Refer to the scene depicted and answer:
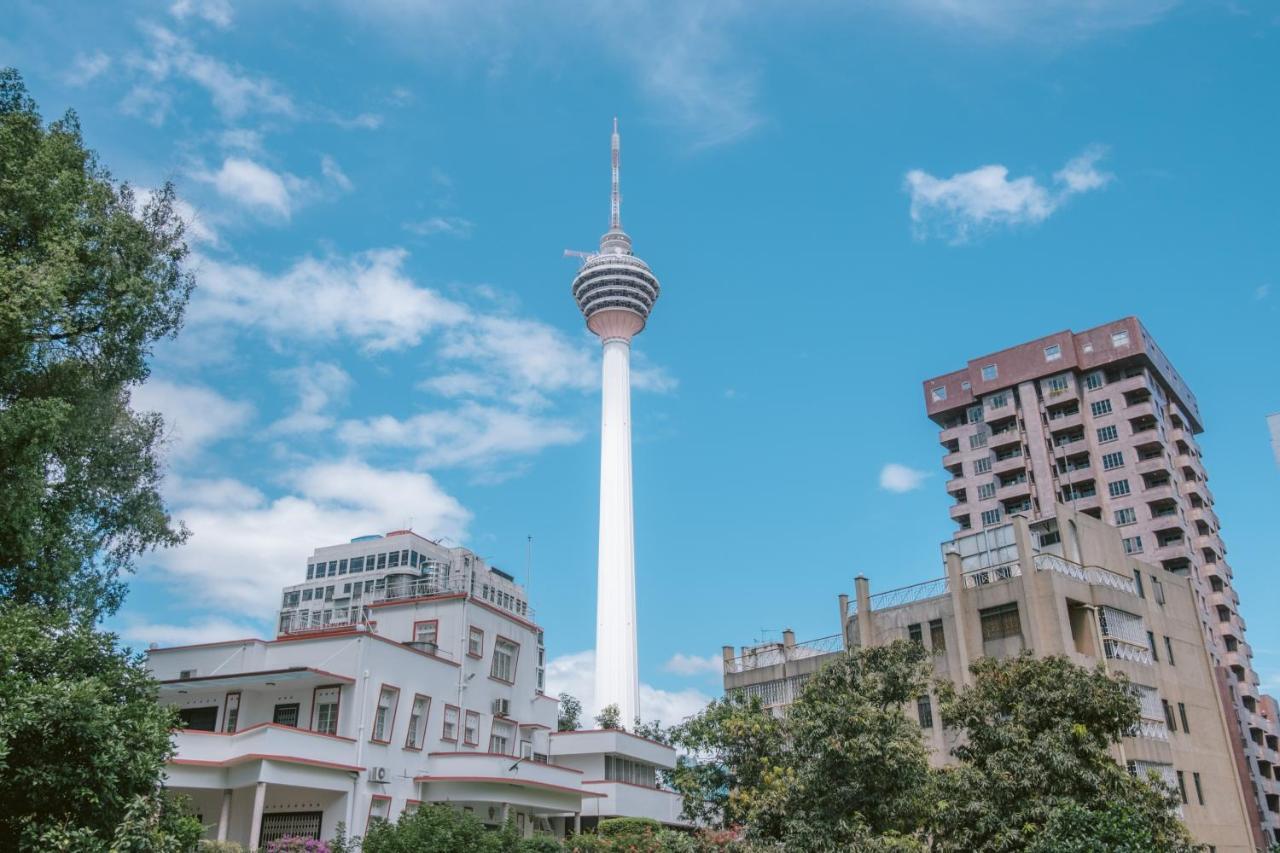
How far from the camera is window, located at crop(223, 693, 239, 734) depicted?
3484 centimetres

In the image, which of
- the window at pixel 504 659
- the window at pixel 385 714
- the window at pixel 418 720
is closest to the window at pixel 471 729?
the window at pixel 504 659

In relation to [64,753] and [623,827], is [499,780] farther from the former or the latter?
[64,753]

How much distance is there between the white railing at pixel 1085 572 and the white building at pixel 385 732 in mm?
19824

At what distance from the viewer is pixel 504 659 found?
4312 centimetres

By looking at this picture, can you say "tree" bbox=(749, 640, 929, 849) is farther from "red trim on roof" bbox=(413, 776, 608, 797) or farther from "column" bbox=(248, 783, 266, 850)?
"column" bbox=(248, 783, 266, 850)

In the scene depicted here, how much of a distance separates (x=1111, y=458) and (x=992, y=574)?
40.0 m

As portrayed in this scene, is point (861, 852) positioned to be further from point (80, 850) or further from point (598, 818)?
point (598, 818)

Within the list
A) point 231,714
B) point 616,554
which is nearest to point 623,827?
point 231,714

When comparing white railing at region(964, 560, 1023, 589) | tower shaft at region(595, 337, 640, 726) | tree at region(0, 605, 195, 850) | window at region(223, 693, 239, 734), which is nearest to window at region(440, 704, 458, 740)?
window at region(223, 693, 239, 734)

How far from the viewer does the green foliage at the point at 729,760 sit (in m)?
30.4

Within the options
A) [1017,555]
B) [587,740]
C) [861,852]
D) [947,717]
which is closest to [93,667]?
[861,852]

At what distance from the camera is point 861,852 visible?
80.1 ft

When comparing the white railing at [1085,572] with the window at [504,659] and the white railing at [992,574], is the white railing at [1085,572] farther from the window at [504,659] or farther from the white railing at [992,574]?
the window at [504,659]

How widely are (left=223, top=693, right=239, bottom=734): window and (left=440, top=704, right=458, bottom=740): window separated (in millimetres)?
7240
